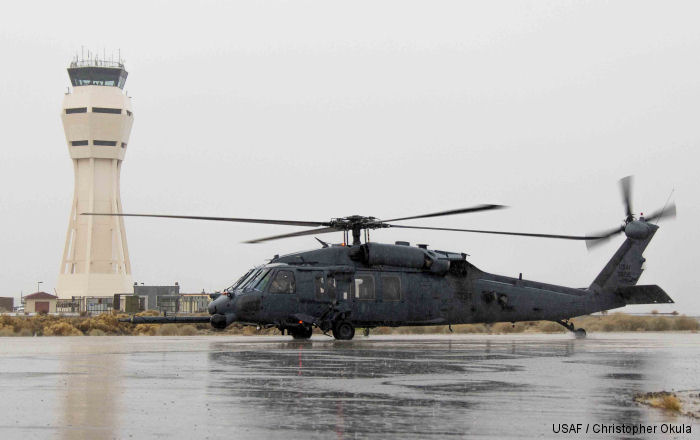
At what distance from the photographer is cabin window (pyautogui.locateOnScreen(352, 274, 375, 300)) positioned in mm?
32188

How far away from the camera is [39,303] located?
145250 millimetres

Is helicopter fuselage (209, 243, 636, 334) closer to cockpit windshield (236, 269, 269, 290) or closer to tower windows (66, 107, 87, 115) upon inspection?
cockpit windshield (236, 269, 269, 290)

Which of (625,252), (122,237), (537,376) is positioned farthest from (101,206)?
(537,376)

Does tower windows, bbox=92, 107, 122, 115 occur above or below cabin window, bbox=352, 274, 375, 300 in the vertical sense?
above

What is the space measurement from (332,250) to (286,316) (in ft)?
9.28

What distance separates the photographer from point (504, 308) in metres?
33.7

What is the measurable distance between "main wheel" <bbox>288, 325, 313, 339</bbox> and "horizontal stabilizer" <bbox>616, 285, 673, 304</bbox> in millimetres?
12474

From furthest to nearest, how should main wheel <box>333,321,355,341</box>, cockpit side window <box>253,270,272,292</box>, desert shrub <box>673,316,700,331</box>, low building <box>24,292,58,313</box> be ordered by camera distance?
1. low building <box>24,292,58,313</box>
2. desert shrub <box>673,316,700,331</box>
3. main wheel <box>333,321,355,341</box>
4. cockpit side window <box>253,270,272,292</box>

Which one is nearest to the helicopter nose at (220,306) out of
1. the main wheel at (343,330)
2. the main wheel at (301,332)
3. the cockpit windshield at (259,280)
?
the cockpit windshield at (259,280)

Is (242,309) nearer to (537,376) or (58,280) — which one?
(537,376)

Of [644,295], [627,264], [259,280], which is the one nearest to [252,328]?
[259,280]

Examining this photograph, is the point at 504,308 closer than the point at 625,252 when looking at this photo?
Yes

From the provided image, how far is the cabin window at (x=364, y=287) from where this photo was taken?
106 ft

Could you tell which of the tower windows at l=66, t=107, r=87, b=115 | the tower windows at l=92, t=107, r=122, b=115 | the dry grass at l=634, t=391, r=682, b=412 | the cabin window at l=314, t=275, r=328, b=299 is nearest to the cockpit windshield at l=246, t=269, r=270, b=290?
the cabin window at l=314, t=275, r=328, b=299
